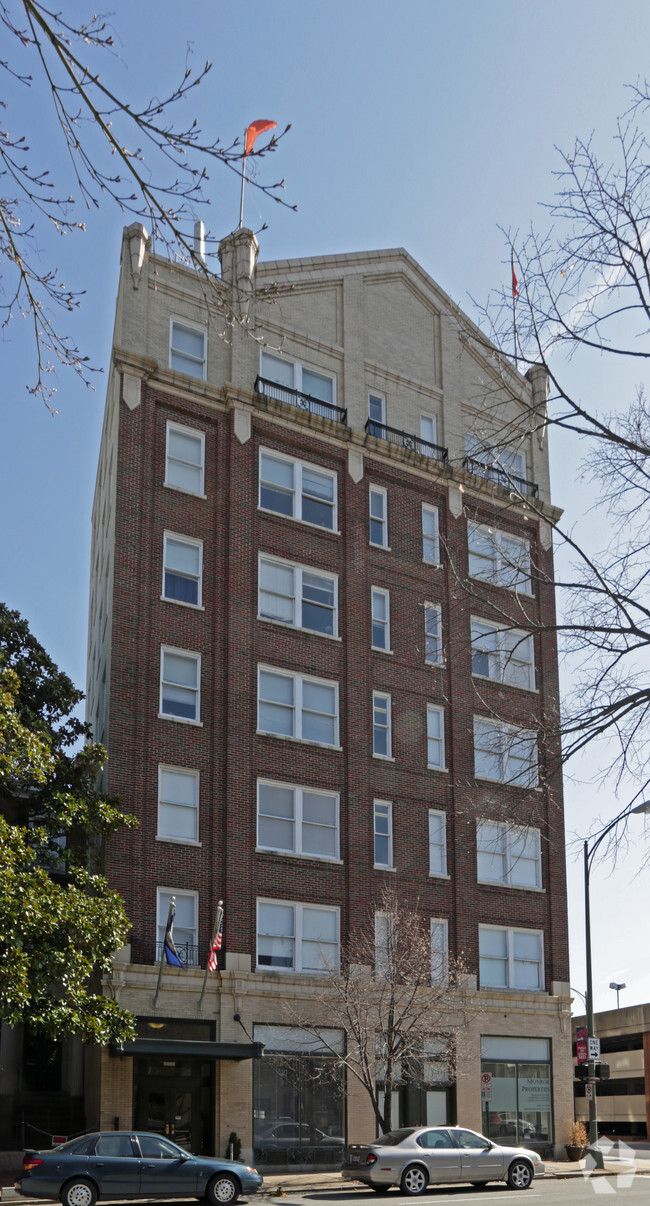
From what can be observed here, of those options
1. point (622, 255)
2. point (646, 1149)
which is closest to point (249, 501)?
point (622, 255)

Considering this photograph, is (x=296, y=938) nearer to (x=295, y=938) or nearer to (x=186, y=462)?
(x=295, y=938)

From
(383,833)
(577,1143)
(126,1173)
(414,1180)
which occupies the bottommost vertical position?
(577,1143)

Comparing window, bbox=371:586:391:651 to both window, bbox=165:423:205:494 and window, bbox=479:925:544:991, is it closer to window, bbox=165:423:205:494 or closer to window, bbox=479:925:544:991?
window, bbox=165:423:205:494

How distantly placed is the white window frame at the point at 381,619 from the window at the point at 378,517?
151cm

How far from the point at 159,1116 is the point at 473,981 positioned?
36.0 feet

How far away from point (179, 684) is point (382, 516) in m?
9.88

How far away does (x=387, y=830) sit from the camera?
37.9m

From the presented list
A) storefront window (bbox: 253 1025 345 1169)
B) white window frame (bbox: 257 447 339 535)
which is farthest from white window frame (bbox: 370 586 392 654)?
storefront window (bbox: 253 1025 345 1169)

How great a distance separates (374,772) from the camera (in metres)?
37.9

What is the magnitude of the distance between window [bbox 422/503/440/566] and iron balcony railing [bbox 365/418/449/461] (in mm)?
1750

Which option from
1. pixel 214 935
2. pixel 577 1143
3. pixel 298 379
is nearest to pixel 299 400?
pixel 298 379

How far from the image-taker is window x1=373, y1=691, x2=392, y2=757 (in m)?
38.5

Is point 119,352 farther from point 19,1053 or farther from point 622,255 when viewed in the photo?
point 622,255

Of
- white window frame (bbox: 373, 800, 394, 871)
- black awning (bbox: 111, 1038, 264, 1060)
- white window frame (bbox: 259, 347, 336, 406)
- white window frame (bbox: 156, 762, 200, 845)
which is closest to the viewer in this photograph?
black awning (bbox: 111, 1038, 264, 1060)
